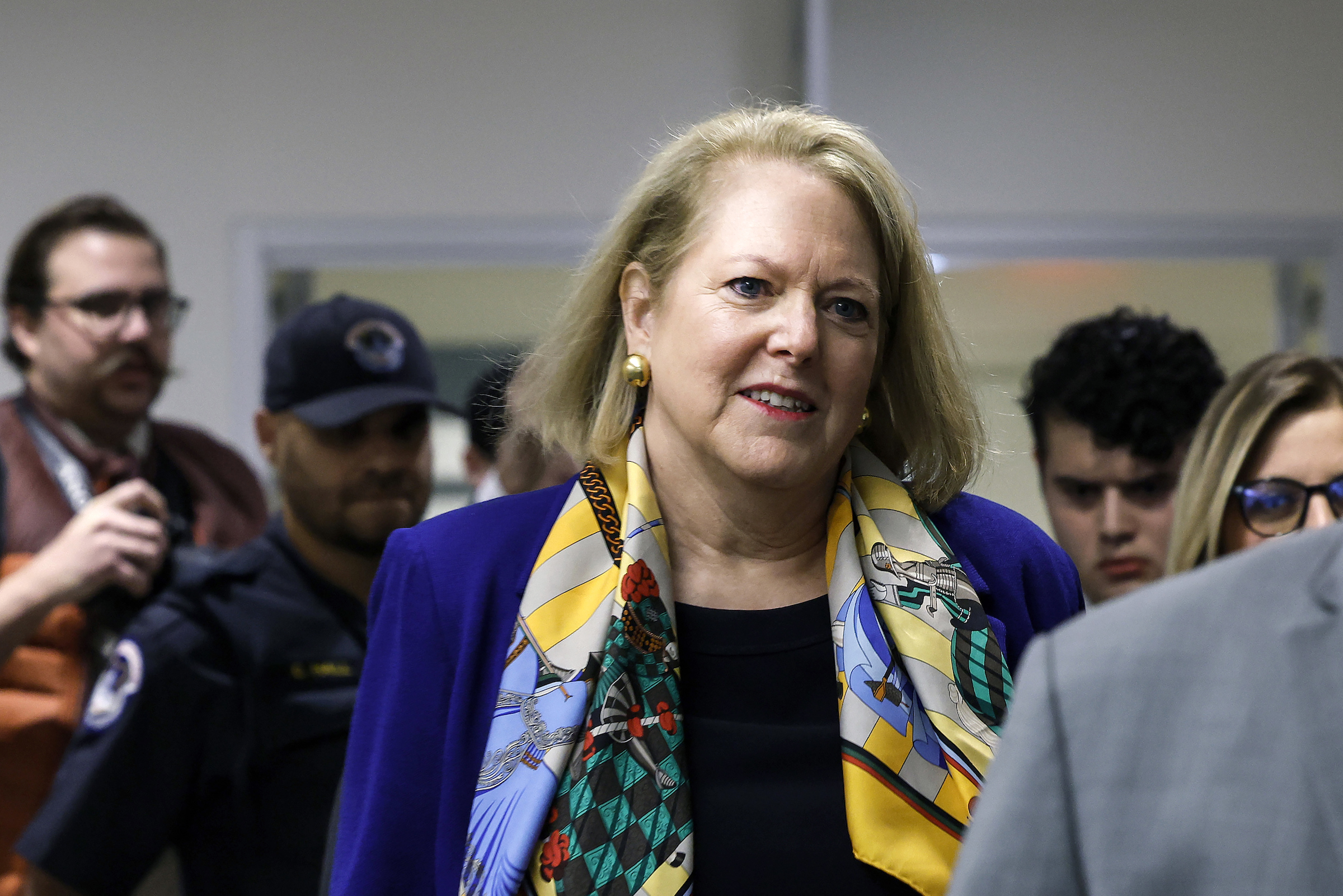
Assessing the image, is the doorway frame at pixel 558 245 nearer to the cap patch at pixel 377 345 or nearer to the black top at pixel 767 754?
the cap patch at pixel 377 345

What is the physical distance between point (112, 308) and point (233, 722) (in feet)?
3.48

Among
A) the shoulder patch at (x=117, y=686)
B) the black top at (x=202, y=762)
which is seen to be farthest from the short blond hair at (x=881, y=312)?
the shoulder patch at (x=117, y=686)

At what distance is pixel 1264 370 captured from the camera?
1.98 m

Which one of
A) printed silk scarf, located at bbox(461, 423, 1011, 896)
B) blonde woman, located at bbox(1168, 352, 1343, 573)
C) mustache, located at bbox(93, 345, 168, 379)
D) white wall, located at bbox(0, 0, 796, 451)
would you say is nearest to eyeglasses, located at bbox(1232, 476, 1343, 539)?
blonde woman, located at bbox(1168, 352, 1343, 573)

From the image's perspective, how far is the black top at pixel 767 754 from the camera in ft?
4.19

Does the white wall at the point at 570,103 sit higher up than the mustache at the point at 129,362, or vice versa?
the white wall at the point at 570,103

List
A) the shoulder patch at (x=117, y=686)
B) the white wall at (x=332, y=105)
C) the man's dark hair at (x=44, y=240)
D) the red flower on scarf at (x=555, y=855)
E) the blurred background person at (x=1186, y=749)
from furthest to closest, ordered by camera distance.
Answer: the white wall at (x=332, y=105) < the man's dark hair at (x=44, y=240) < the shoulder patch at (x=117, y=686) < the red flower on scarf at (x=555, y=855) < the blurred background person at (x=1186, y=749)

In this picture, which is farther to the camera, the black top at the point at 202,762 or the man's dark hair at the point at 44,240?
the man's dark hair at the point at 44,240

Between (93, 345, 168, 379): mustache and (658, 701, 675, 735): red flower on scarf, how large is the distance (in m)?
1.70

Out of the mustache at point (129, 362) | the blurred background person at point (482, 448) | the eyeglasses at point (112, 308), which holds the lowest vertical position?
the blurred background person at point (482, 448)

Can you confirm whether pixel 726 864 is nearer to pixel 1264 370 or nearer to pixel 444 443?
pixel 1264 370

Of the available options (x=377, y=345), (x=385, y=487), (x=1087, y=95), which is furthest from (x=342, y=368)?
(x=1087, y=95)

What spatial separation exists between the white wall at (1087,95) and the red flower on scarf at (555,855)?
3.21 meters

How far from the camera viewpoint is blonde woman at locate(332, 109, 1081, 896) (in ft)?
4.21
